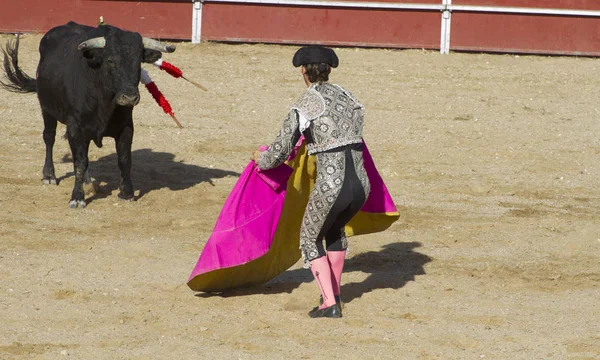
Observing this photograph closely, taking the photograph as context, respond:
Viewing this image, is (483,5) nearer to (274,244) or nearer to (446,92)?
(446,92)

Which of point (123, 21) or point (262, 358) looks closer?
point (262, 358)

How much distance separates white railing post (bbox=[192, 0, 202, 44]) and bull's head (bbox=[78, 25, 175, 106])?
5374mm

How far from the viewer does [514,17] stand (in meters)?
13.6

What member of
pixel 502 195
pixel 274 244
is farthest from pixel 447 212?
pixel 274 244

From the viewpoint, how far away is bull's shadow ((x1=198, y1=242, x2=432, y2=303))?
6.50 m

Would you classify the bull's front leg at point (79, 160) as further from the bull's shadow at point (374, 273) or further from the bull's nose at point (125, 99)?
the bull's shadow at point (374, 273)

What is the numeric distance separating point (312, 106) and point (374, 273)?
1.56 meters

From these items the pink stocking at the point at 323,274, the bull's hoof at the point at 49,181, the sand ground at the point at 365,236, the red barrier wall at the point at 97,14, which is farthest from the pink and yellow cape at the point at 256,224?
the red barrier wall at the point at 97,14

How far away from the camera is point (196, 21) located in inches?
538

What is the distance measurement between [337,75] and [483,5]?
2.07 metres

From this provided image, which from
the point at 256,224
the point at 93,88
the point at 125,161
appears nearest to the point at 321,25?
the point at 125,161

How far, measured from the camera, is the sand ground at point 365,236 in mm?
5707

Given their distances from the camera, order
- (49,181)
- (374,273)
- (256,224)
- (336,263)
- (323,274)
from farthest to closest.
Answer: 1. (49,181)
2. (374,273)
3. (256,224)
4. (336,263)
5. (323,274)

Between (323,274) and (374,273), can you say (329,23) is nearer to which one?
(374,273)
